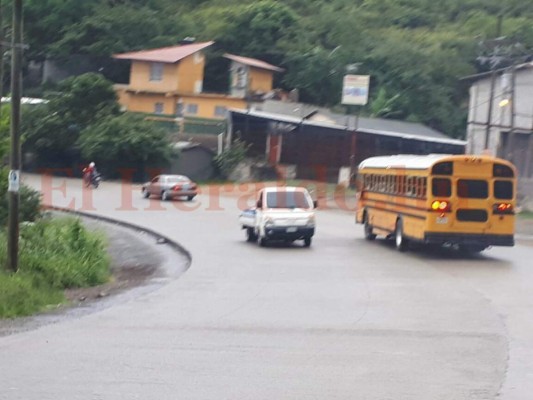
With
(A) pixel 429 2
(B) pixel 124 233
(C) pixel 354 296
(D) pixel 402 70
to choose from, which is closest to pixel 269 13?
(D) pixel 402 70

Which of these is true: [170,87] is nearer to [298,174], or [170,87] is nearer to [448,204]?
[298,174]

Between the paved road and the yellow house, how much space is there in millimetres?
47309

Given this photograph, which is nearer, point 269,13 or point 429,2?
point 269,13

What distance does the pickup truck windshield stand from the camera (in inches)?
1150

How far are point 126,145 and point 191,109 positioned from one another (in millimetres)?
11535

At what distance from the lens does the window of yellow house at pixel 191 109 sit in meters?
73.0

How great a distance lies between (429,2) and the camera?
9831 centimetres

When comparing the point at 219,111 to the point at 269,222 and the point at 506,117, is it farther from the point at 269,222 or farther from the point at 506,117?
the point at 269,222

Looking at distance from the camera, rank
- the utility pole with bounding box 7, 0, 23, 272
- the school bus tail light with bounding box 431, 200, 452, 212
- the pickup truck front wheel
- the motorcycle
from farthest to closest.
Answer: the motorcycle, the pickup truck front wheel, the school bus tail light with bounding box 431, 200, 452, 212, the utility pole with bounding box 7, 0, 23, 272

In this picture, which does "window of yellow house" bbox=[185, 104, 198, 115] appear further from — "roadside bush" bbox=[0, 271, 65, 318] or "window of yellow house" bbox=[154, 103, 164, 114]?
"roadside bush" bbox=[0, 271, 65, 318]

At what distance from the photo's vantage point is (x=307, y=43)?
80000mm

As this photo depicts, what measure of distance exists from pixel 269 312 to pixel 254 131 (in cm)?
4982

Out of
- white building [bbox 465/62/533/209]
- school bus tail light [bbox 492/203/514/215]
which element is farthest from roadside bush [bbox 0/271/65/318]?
white building [bbox 465/62/533/209]

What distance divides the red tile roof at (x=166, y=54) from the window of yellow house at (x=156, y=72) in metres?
0.65
